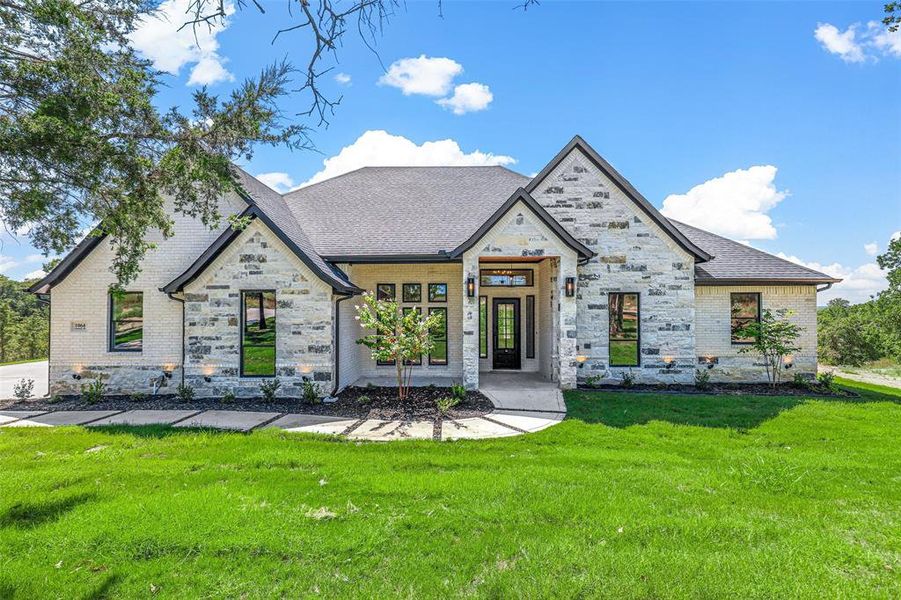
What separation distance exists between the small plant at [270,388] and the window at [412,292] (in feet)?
14.9

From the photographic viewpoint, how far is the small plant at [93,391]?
389 inches

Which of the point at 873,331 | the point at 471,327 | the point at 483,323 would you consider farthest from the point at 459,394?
the point at 873,331

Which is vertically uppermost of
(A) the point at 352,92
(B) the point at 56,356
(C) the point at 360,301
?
(A) the point at 352,92

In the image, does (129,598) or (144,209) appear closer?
(129,598)

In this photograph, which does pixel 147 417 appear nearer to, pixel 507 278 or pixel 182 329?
pixel 182 329

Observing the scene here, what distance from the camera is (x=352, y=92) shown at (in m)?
4.25

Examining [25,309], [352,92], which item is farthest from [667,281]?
[25,309]

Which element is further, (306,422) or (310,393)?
(310,393)

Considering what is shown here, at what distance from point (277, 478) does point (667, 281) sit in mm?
10820

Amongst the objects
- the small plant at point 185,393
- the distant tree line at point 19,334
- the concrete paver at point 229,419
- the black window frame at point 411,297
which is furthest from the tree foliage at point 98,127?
the distant tree line at point 19,334

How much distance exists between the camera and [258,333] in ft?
33.8

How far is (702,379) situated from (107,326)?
15.7 metres

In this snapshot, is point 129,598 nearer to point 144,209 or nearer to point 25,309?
point 144,209

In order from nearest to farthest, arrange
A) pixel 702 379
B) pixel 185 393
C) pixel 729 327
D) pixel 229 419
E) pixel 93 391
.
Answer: pixel 229 419
pixel 185 393
pixel 93 391
pixel 702 379
pixel 729 327
